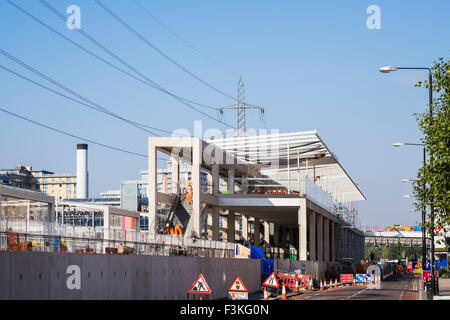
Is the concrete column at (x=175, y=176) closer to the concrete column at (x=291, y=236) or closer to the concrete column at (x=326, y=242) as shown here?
the concrete column at (x=326, y=242)

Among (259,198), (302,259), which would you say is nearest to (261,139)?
(259,198)

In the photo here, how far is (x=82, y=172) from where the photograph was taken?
177375 mm

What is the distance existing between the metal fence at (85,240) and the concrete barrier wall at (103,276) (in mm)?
364

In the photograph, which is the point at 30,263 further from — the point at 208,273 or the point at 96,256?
the point at 208,273

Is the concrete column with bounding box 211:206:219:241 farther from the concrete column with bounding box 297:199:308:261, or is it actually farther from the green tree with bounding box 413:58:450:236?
the green tree with bounding box 413:58:450:236

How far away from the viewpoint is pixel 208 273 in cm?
4309

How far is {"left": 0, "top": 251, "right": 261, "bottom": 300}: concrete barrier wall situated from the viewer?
23.6 metres

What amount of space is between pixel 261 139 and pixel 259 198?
5334mm

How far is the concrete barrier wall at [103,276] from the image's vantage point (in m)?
23.6

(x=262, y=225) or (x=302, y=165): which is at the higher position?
(x=302, y=165)

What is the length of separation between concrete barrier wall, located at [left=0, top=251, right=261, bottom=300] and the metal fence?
0.36 m

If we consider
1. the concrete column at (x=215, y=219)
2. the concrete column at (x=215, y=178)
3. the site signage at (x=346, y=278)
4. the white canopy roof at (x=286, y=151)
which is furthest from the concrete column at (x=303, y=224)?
the concrete column at (x=215, y=178)

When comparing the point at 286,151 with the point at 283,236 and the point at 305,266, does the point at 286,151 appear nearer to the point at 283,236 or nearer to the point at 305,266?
the point at 305,266

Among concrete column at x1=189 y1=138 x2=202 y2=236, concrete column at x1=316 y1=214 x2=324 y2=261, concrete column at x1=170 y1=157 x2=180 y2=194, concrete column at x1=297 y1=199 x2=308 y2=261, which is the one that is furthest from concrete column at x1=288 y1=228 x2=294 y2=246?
concrete column at x1=189 y1=138 x2=202 y2=236
